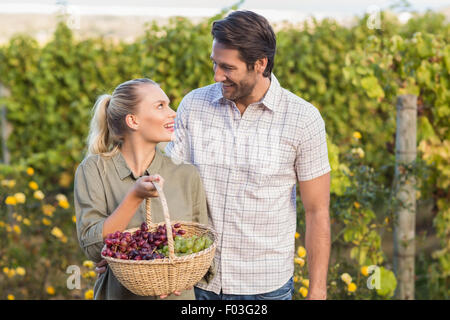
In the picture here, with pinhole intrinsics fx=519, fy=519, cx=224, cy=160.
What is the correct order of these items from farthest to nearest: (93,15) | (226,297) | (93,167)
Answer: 1. (93,15)
2. (226,297)
3. (93,167)

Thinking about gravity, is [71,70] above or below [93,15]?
below

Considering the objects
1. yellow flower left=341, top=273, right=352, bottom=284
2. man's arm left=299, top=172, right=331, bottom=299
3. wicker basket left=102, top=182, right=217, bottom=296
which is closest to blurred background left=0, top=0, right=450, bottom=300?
yellow flower left=341, top=273, right=352, bottom=284

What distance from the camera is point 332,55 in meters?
5.76

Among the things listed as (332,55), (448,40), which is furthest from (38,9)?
(448,40)

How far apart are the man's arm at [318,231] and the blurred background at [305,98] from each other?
0.72 meters

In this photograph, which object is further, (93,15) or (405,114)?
(93,15)

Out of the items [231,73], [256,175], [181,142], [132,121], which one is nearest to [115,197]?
[132,121]

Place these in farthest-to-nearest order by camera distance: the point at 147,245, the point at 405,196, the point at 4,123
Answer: the point at 4,123
the point at 405,196
the point at 147,245

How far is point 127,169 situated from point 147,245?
42 cm

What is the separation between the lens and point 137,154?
2178mm

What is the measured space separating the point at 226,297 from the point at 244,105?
84 centimetres

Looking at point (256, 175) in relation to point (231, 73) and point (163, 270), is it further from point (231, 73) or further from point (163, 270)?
point (163, 270)

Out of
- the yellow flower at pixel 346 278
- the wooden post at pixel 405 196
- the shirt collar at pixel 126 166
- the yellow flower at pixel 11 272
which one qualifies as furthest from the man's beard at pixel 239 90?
the yellow flower at pixel 11 272

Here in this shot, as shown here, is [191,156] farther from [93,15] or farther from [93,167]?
[93,15]
